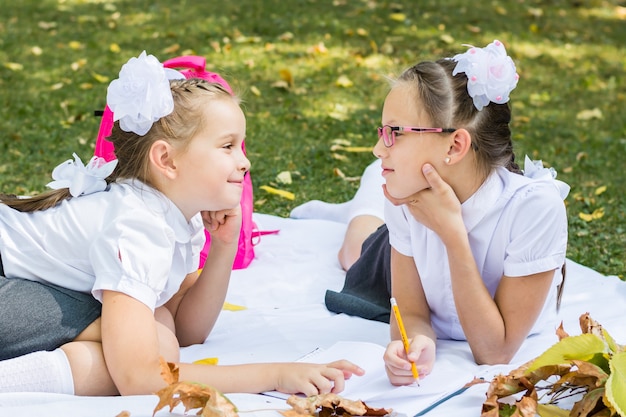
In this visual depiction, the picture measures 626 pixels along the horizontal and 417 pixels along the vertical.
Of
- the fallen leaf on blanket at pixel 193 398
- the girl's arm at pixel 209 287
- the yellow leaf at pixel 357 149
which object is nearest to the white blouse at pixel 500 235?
the girl's arm at pixel 209 287

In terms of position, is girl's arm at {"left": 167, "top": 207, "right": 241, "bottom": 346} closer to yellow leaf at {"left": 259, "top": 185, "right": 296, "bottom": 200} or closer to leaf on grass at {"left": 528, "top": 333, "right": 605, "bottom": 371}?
leaf on grass at {"left": 528, "top": 333, "right": 605, "bottom": 371}

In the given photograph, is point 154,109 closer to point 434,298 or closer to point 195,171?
point 195,171

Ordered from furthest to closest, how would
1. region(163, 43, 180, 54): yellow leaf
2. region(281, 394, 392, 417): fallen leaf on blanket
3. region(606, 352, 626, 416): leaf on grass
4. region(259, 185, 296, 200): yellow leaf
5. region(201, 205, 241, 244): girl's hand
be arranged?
region(163, 43, 180, 54): yellow leaf
region(259, 185, 296, 200): yellow leaf
region(201, 205, 241, 244): girl's hand
region(281, 394, 392, 417): fallen leaf on blanket
region(606, 352, 626, 416): leaf on grass

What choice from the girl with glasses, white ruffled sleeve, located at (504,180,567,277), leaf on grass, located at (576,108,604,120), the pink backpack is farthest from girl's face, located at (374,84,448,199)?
leaf on grass, located at (576,108,604,120)

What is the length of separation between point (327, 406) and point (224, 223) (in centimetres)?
73

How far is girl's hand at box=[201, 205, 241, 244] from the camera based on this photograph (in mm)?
2779

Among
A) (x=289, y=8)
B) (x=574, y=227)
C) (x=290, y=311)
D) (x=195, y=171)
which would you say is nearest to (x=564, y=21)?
(x=289, y=8)

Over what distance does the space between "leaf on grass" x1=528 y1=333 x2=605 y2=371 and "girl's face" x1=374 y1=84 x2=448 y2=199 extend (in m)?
0.62

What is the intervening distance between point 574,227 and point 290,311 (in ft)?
5.86

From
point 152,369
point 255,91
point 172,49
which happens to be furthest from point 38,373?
point 172,49

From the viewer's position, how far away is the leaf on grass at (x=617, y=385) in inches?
82.6

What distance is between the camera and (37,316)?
8.21 feet

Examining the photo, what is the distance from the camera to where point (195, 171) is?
2590 mm

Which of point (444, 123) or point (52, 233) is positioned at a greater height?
point (444, 123)
